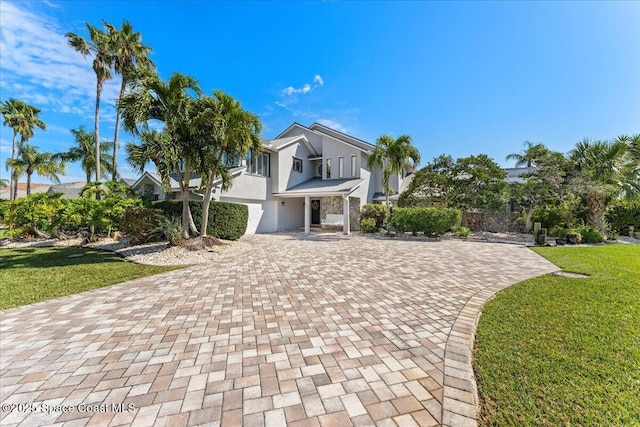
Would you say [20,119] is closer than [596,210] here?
No

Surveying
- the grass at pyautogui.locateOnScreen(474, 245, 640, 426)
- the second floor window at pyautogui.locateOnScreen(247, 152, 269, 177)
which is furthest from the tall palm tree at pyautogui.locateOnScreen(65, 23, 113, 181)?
the grass at pyautogui.locateOnScreen(474, 245, 640, 426)

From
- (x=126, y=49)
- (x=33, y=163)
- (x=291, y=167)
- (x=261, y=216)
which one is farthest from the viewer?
(x=33, y=163)

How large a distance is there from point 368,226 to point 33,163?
35321 mm

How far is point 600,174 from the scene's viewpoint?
1578 cm

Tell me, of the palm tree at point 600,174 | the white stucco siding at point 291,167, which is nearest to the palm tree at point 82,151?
Answer: the white stucco siding at point 291,167

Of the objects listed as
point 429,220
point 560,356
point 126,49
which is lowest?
point 560,356

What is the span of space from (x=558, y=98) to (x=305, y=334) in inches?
656

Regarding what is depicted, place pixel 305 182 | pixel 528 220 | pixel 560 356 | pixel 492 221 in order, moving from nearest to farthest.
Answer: pixel 560 356, pixel 528 220, pixel 492 221, pixel 305 182

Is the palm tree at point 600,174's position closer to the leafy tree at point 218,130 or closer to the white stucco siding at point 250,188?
the leafy tree at point 218,130

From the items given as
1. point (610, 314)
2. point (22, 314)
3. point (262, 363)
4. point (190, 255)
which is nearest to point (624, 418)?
point (610, 314)

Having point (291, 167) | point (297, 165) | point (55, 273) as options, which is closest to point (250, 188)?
point (291, 167)

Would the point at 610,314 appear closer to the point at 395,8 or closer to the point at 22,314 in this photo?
the point at 22,314

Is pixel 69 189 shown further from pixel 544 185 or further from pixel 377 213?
pixel 544 185

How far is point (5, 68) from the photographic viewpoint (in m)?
11.8
